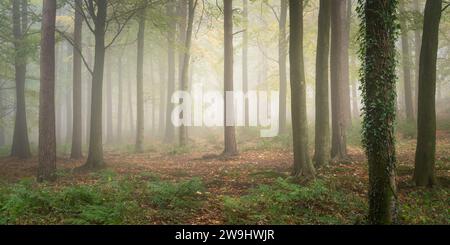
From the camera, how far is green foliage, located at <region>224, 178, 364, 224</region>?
8.86m

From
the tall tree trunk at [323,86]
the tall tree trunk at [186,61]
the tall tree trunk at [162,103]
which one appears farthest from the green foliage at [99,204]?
the tall tree trunk at [162,103]

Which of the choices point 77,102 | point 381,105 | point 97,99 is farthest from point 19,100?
point 381,105

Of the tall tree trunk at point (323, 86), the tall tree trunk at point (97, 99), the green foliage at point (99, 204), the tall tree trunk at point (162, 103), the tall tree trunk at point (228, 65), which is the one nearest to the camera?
the green foliage at point (99, 204)

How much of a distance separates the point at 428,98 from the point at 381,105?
404 cm

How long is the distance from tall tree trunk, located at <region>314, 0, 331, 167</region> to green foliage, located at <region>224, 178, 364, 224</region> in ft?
9.81

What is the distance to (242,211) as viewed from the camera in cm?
935

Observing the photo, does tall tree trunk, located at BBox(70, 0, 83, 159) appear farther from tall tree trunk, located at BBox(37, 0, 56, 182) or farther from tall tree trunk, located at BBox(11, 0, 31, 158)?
tall tree trunk, located at BBox(37, 0, 56, 182)

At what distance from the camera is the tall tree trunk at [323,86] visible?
1369 cm

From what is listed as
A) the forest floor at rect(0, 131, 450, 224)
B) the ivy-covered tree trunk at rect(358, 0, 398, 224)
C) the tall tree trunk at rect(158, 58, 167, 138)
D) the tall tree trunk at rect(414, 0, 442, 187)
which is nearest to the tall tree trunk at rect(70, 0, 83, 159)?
the forest floor at rect(0, 131, 450, 224)

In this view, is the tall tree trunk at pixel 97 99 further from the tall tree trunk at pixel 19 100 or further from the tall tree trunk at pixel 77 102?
the tall tree trunk at pixel 19 100

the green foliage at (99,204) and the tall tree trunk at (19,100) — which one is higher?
the tall tree trunk at (19,100)

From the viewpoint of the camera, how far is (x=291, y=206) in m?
9.72

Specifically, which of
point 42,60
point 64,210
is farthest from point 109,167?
point 64,210
